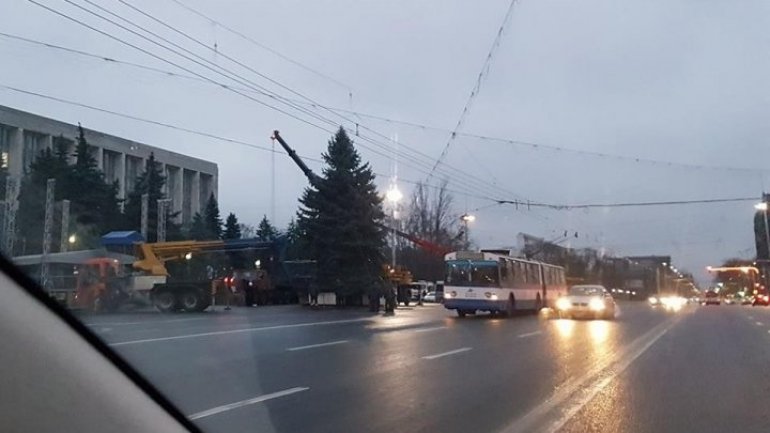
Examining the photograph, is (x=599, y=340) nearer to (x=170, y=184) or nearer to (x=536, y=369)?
(x=536, y=369)

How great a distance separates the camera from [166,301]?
74.1 ft

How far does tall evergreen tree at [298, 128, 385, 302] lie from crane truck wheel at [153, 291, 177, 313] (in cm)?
2362

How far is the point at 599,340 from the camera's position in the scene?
22.4 metres

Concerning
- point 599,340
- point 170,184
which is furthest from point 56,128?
point 599,340

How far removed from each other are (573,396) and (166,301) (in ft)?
45.7

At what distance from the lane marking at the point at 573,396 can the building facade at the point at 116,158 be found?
532 centimetres

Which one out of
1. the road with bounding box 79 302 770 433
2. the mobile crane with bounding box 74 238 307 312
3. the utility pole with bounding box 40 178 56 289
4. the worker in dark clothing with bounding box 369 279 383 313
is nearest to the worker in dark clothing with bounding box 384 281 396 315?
the worker in dark clothing with bounding box 369 279 383 313

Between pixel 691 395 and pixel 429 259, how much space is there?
2897 inches

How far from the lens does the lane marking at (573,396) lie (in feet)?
30.1

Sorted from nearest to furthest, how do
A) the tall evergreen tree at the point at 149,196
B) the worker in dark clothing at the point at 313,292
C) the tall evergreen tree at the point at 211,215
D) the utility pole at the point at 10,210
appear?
the utility pole at the point at 10,210
the tall evergreen tree at the point at 149,196
the tall evergreen tree at the point at 211,215
the worker in dark clothing at the point at 313,292

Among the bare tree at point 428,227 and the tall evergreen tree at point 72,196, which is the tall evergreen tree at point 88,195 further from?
the bare tree at point 428,227

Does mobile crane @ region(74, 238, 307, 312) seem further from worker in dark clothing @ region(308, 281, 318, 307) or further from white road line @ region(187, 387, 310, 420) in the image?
white road line @ region(187, 387, 310, 420)

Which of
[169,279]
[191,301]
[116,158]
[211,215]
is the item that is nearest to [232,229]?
[191,301]

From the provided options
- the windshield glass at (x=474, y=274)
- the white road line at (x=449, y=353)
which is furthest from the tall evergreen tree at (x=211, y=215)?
the windshield glass at (x=474, y=274)
